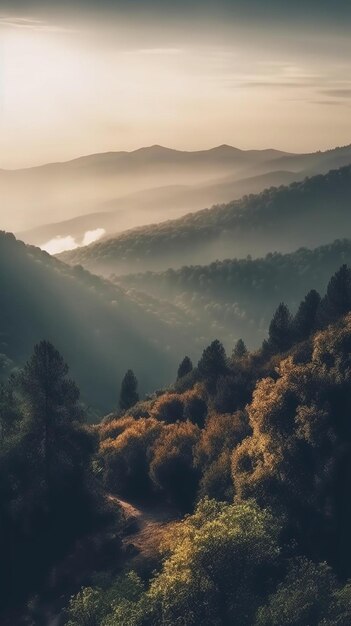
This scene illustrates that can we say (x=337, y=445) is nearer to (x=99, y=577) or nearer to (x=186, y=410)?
(x=99, y=577)

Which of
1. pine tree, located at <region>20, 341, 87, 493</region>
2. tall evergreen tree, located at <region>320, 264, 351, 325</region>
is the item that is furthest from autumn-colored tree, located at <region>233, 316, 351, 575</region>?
pine tree, located at <region>20, 341, 87, 493</region>

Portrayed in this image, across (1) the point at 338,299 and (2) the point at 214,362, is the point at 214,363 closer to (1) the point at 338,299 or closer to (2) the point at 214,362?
(2) the point at 214,362

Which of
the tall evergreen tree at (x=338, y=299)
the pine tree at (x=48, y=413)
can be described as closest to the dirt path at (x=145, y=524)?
the pine tree at (x=48, y=413)

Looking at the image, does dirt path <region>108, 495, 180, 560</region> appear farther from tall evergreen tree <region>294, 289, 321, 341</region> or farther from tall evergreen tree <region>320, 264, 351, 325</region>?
tall evergreen tree <region>320, 264, 351, 325</region>

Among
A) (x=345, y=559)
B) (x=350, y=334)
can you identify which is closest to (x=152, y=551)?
(x=345, y=559)

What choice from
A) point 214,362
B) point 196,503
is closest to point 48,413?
point 196,503

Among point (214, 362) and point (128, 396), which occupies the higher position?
point (214, 362)
